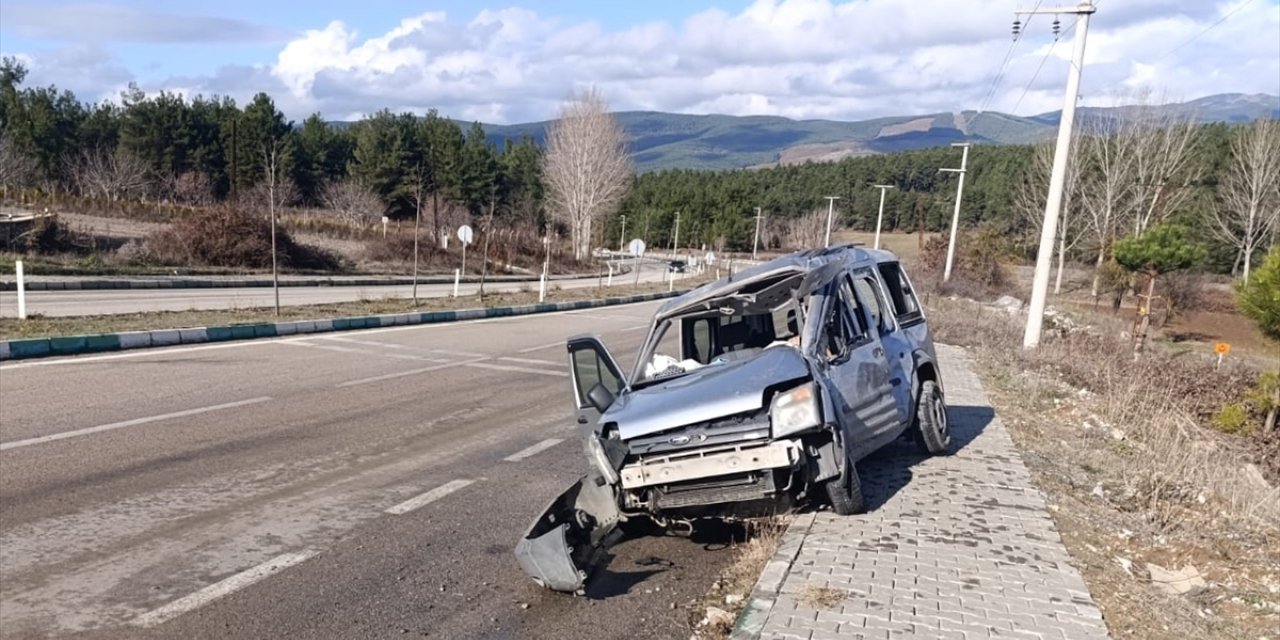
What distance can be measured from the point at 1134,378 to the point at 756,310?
35.0 ft

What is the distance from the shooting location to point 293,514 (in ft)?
19.5

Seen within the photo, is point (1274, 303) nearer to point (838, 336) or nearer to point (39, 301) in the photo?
point (838, 336)

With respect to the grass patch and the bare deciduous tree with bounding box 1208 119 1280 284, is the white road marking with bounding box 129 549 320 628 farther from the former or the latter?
the bare deciduous tree with bounding box 1208 119 1280 284

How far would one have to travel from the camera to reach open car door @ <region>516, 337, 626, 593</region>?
15.2 feet

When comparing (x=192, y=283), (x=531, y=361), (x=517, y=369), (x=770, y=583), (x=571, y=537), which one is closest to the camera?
(x=770, y=583)

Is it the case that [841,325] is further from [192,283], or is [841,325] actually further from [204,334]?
[192,283]

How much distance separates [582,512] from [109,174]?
2317 inches

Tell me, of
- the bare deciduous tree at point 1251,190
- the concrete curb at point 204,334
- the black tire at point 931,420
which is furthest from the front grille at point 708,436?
the bare deciduous tree at point 1251,190

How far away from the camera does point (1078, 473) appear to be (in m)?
7.73

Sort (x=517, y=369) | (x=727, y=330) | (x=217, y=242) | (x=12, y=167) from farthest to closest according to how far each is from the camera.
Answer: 1. (x=12, y=167)
2. (x=217, y=242)
3. (x=517, y=369)
4. (x=727, y=330)

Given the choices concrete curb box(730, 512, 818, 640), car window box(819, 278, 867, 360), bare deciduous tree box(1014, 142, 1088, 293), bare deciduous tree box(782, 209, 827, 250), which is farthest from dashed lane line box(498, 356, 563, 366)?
bare deciduous tree box(782, 209, 827, 250)

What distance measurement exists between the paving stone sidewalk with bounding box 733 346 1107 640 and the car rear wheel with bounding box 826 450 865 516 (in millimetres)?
72

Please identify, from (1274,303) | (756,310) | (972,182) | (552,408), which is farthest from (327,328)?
(972,182)

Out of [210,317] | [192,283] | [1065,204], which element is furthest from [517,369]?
[1065,204]
